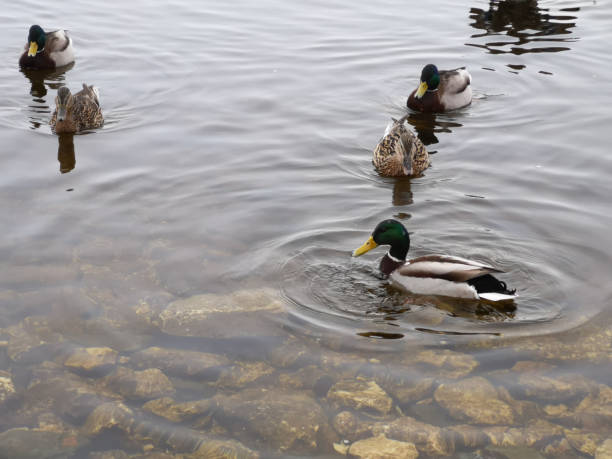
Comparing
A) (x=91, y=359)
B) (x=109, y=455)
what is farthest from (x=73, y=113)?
(x=109, y=455)

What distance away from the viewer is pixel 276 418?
561cm

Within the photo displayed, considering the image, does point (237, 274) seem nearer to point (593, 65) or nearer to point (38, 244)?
point (38, 244)

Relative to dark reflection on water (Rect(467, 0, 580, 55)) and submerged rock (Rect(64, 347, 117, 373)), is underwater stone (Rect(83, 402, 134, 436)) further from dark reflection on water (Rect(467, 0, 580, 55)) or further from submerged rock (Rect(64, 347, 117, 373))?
dark reflection on water (Rect(467, 0, 580, 55))

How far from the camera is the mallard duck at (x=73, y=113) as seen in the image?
36.8 ft

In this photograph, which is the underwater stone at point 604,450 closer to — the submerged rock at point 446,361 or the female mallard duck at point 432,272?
the submerged rock at point 446,361

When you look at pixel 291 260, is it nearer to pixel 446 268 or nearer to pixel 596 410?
pixel 446 268

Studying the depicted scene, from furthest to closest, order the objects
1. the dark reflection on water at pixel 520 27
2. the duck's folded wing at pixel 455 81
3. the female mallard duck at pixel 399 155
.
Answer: the dark reflection on water at pixel 520 27, the duck's folded wing at pixel 455 81, the female mallard duck at pixel 399 155

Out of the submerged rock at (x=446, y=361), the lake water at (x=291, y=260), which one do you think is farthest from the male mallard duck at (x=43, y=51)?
the submerged rock at (x=446, y=361)

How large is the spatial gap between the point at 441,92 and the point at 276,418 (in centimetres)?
786

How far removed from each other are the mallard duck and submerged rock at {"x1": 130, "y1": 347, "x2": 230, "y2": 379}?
5790 millimetres

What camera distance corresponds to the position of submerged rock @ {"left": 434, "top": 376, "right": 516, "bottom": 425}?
562 cm

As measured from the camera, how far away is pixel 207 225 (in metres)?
8.48

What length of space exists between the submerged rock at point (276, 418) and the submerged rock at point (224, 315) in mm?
842

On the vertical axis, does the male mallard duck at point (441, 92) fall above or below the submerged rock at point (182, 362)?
above
